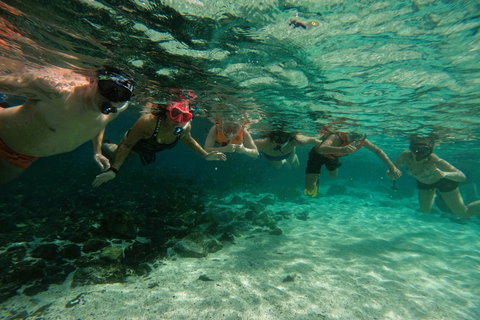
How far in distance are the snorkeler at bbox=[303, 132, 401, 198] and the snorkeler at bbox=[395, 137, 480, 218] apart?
2683 mm

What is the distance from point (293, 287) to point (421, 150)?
9.85 meters

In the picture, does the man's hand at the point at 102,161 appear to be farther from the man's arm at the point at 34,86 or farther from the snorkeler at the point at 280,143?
the snorkeler at the point at 280,143

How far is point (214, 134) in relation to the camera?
349 inches

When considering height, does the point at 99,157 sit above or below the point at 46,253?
above

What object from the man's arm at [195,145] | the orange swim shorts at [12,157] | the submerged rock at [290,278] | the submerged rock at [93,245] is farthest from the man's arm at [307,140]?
the orange swim shorts at [12,157]

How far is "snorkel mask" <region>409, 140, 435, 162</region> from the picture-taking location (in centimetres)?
981

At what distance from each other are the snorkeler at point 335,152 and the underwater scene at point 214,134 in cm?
10

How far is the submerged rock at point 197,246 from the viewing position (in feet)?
21.9

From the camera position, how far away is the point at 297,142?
1050 centimetres

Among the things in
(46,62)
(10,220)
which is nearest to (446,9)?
(46,62)

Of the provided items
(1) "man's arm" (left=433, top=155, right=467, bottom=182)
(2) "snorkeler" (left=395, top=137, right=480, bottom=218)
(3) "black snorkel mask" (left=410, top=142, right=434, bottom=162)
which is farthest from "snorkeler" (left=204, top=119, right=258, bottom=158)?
(1) "man's arm" (left=433, top=155, right=467, bottom=182)

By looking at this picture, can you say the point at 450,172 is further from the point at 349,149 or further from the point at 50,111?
the point at 50,111

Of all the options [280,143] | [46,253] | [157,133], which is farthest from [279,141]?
[46,253]

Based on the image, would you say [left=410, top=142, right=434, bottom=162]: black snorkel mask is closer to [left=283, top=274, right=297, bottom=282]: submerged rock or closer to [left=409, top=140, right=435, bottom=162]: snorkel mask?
[left=409, top=140, right=435, bottom=162]: snorkel mask
